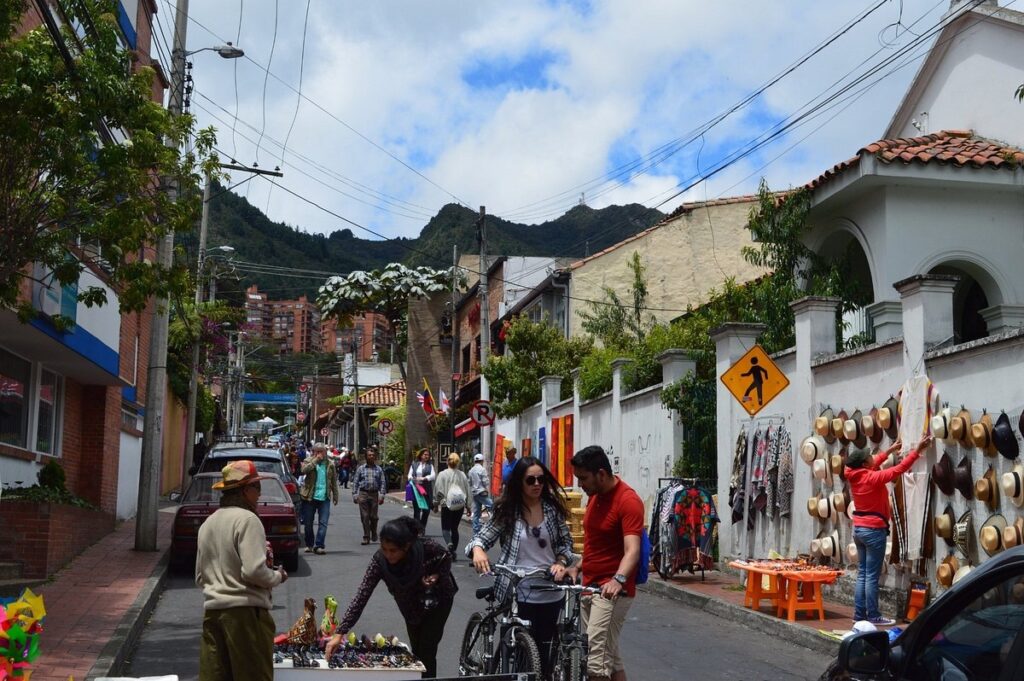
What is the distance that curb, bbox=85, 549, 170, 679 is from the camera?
873cm

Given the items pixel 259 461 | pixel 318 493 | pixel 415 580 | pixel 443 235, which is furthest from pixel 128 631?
pixel 443 235

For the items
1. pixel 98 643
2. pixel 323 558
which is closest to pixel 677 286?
pixel 323 558

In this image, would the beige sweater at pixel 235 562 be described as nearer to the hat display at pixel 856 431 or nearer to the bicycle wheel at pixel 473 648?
the bicycle wheel at pixel 473 648

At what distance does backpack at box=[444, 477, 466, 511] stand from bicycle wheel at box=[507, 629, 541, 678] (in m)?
11.2

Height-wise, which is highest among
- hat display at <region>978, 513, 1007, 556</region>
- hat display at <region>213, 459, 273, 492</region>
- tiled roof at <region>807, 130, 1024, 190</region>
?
tiled roof at <region>807, 130, 1024, 190</region>

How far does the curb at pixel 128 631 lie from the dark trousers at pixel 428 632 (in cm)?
306

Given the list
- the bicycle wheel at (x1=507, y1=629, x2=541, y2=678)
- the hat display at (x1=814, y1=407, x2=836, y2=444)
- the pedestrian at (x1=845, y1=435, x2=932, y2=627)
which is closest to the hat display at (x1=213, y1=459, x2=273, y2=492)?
the bicycle wheel at (x1=507, y1=629, x2=541, y2=678)

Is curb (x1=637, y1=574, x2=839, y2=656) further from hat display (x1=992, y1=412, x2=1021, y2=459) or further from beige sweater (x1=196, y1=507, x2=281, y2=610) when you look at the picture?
beige sweater (x1=196, y1=507, x2=281, y2=610)

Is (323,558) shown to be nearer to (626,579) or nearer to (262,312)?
(626,579)

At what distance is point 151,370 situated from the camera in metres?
17.4

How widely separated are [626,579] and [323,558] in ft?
39.6

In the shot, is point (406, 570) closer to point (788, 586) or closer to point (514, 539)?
point (514, 539)

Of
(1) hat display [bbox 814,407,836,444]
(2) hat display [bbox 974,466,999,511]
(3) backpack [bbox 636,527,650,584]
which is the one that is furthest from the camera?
(1) hat display [bbox 814,407,836,444]

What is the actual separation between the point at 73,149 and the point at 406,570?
17.5 feet
